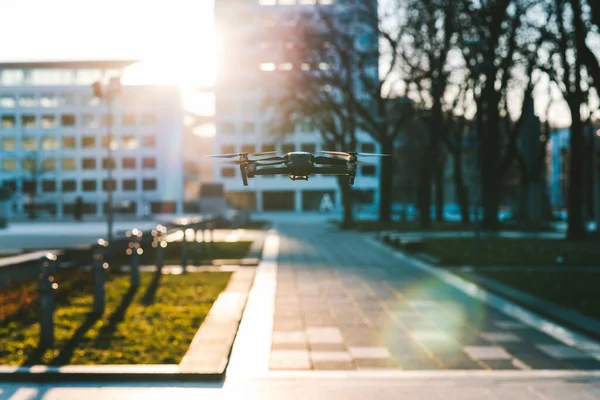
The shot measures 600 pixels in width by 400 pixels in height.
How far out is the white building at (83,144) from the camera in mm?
64812

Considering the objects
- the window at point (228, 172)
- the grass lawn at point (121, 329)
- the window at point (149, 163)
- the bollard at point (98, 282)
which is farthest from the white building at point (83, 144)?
the bollard at point (98, 282)

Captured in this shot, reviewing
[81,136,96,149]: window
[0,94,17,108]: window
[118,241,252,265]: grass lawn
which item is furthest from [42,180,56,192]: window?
[118,241,252,265]: grass lawn

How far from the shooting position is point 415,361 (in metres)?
8.84

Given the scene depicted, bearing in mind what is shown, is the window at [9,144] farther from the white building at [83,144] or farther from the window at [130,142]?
the window at [130,142]

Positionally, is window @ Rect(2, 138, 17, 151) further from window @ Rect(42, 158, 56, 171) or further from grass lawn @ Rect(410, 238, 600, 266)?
grass lawn @ Rect(410, 238, 600, 266)

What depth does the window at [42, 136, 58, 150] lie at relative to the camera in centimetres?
7125

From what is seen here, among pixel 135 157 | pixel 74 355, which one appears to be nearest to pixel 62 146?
pixel 135 157

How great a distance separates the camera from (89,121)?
76.4 m

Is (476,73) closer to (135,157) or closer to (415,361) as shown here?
(415,361)

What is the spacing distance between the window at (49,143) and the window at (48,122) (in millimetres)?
1133

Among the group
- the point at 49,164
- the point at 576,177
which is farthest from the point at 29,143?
the point at 576,177

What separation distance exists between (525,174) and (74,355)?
33.8 metres

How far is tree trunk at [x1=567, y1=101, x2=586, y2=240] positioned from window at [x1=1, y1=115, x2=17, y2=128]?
41015 mm

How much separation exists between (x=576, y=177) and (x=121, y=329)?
2467 cm
